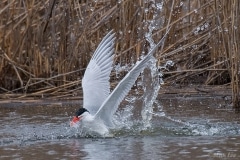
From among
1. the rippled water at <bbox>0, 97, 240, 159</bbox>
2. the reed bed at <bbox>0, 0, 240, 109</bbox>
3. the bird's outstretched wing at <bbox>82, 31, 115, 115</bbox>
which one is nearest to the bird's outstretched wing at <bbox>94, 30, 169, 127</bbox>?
the rippled water at <bbox>0, 97, 240, 159</bbox>

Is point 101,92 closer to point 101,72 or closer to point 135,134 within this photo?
point 101,72

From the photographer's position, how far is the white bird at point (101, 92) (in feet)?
21.9

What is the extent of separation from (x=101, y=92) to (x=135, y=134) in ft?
2.38

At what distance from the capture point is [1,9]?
30.6ft

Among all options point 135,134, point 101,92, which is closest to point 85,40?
point 101,92

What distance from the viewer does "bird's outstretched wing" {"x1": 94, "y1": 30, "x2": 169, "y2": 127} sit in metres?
6.55

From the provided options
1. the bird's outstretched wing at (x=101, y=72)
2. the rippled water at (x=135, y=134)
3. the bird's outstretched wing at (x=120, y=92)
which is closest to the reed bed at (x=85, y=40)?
the rippled water at (x=135, y=134)

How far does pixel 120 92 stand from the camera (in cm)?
677

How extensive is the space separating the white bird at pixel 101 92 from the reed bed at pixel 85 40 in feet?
4.81

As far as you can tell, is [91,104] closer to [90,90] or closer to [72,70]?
[90,90]

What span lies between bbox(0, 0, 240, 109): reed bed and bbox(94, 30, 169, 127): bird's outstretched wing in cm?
208

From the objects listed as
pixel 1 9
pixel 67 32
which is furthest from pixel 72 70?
pixel 1 9

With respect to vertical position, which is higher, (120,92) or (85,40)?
(85,40)

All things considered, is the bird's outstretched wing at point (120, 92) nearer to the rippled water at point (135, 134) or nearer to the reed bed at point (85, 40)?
the rippled water at point (135, 134)
